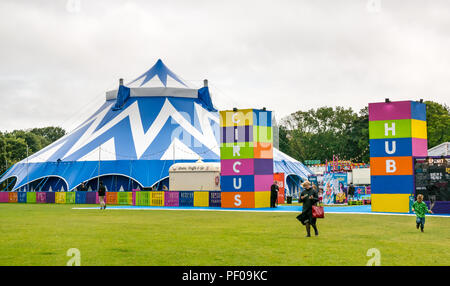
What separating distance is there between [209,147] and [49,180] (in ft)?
Result: 40.9

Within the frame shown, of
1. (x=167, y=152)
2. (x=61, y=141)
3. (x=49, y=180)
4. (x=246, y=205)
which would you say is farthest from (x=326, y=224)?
(x=61, y=141)

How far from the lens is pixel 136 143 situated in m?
44.4

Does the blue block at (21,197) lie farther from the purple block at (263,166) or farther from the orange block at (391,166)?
the orange block at (391,166)

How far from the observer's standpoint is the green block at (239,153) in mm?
33375

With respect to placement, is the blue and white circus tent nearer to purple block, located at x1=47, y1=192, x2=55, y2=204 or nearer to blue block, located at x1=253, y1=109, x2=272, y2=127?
purple block, located at x1=47, y1=192, x2=55, y2=204

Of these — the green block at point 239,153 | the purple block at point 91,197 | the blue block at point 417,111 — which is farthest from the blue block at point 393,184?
the purple block at point 91,197

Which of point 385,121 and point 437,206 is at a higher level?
point 385,121

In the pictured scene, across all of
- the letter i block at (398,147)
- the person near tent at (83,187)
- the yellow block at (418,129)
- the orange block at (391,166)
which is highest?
the yellow block at (418,129)

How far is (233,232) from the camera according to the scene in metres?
16.7

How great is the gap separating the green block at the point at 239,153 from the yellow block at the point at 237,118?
4.59ft

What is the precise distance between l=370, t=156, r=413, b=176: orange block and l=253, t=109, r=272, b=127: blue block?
7728 mm

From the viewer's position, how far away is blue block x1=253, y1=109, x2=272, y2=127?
3359 cm

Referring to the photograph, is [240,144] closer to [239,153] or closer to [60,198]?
[239,153]
